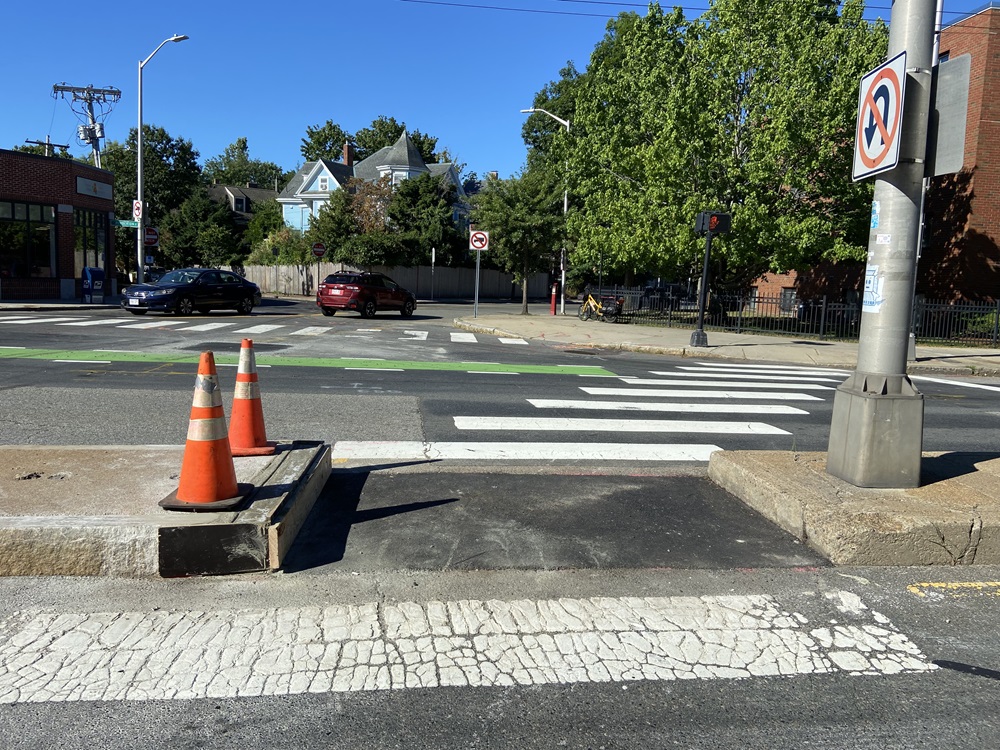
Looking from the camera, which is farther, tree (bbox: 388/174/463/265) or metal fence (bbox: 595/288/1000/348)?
tree (bbox: 388/174/463/265)

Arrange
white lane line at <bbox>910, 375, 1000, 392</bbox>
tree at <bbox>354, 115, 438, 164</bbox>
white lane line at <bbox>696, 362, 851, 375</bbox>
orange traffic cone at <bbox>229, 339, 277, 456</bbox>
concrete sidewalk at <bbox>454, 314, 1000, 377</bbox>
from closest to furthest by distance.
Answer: orange traffic cone at <bbox>229, 339, 277, 456</bbox>
white lane line at <bbox>910, 375, 1000, 392</bbox>
white lane line at <bbox>696, 362, 851, 375</bbox>
concrete sidewalk at <bbox>454, 314, 1000, 377</bbox>
tree at <bbox>354, 115, 438, 164</bbox>

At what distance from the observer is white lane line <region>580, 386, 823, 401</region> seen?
10562 mm

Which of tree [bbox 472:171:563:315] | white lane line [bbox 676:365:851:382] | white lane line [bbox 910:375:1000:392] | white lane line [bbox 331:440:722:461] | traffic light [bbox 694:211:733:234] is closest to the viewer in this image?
white lane line [bbox 331:440:722:461]

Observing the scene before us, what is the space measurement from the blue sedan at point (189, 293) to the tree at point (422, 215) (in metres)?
22.4

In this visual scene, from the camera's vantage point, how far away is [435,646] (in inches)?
132

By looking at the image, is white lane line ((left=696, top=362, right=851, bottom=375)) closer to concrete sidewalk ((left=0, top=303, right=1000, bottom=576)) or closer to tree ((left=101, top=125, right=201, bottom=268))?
concrete sidewalk ((left=0, top=303, right=1000, bottom=576))

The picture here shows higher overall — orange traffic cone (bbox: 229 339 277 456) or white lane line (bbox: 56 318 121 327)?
orange traffic cone (bbox: 229 339 277 456)

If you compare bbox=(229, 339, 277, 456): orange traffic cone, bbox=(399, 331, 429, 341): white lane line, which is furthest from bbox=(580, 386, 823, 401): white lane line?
bbox=(399, 331, 429, 341): white lane line

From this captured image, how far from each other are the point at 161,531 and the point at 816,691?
3.20 metres

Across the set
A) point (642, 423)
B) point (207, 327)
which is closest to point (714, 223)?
point (642, 423)

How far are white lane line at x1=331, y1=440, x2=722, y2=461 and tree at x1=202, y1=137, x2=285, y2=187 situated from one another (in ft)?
387

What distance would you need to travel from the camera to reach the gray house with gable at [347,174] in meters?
60.6

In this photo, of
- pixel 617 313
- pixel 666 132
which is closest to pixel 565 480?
pixel 666 132

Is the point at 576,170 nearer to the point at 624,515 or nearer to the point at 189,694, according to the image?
the point at 624,515
